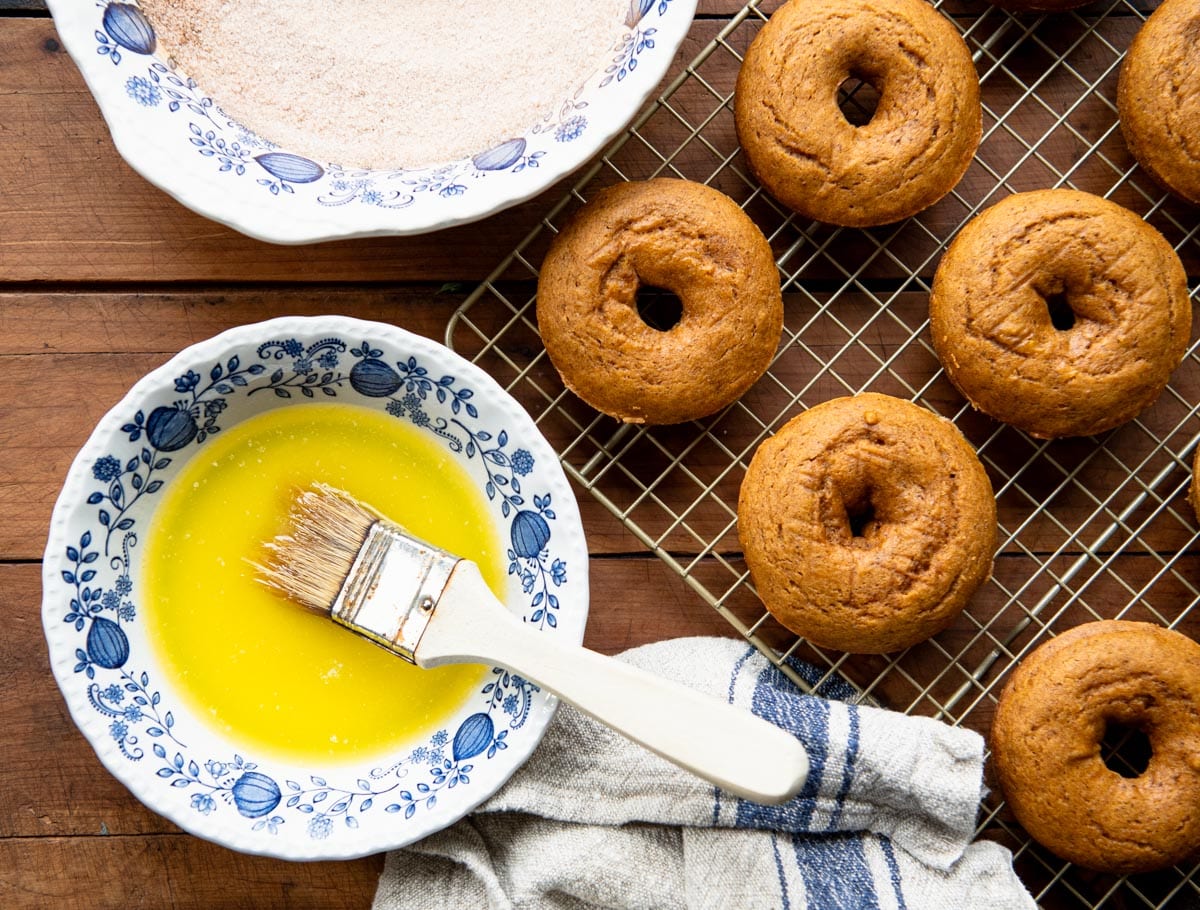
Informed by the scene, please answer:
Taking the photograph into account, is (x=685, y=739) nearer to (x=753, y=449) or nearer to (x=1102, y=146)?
(x=753, y=449)

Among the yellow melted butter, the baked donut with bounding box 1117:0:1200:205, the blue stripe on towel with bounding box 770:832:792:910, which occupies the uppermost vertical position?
the baked donut with bounding box 1117:0:1200:205

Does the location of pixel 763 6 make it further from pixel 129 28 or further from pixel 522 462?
pixel 129 28

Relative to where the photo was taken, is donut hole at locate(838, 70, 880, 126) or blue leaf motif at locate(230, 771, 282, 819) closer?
blue leaf motif at locate(230, 771, 282, 819)

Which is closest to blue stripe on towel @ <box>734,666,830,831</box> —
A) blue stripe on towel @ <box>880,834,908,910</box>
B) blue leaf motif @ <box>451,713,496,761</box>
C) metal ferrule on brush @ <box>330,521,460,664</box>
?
blue stripe on towel @ <box>880,834,908,910</box>

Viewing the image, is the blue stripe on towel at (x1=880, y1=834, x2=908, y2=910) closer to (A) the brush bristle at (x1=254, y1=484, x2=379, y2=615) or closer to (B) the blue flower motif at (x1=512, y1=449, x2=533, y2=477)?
(B) the blue flower motif at (x1=512, y1=449, x2=533, y2=477)

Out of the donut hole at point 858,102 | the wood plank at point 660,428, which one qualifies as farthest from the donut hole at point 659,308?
the donut hole at point 858,102

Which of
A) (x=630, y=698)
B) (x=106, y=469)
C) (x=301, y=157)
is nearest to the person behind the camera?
(x=630, y=698)

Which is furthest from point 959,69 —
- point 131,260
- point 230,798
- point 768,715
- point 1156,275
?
point 230,798

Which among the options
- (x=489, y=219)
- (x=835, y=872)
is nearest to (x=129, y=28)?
(x=489, y=219)
